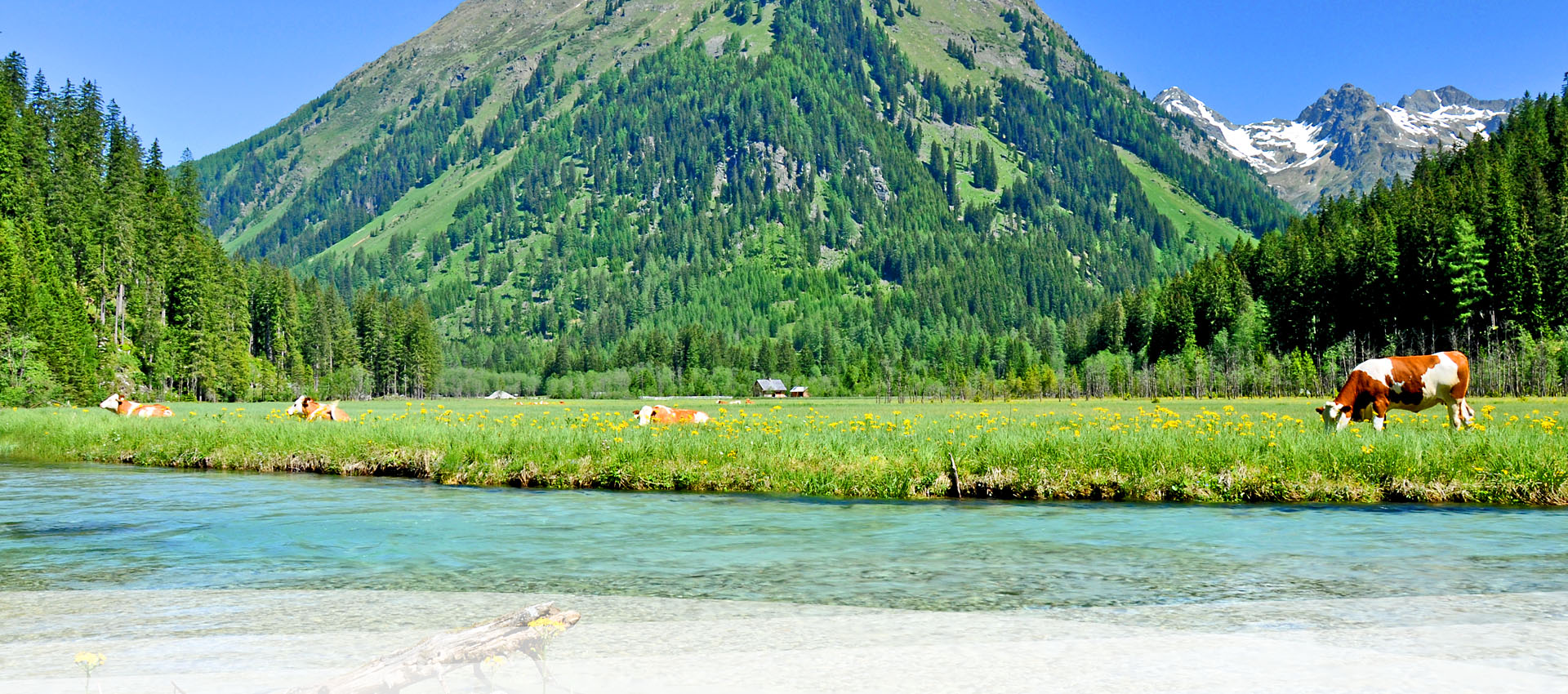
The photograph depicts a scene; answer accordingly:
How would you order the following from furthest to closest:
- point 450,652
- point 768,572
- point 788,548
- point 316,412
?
point 316,412 < point 788,548 < point 768,572 < point 450,652

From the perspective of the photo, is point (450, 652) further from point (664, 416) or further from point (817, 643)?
point (664, 416)

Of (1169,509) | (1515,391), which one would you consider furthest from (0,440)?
(1515,391)

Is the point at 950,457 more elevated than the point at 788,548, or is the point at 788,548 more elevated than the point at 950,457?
the point at 950,457

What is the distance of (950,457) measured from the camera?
23484mm

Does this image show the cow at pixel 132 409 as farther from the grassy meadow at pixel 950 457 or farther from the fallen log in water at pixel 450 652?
the fallen log in water at pixel 450 652

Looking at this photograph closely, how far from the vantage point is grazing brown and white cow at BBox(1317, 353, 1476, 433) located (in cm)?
2991

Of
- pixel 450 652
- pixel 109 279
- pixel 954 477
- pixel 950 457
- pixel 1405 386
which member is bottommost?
pixel 954 477

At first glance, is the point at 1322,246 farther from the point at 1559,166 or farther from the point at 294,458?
the point at 294,458

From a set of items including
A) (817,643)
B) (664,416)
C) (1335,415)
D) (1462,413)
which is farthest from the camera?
(664,416)

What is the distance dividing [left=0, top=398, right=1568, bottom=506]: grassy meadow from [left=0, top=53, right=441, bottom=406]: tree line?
40.6 metres

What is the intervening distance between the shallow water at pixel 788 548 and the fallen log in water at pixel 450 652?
16.3 feet

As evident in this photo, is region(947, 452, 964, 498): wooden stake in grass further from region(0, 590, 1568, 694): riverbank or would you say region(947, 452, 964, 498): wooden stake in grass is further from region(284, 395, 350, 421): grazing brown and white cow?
region(284, 395, 350, 421): grazing brown and white cow

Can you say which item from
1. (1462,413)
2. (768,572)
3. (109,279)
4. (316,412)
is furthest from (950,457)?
(109,279)

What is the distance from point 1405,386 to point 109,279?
94.7 meters
